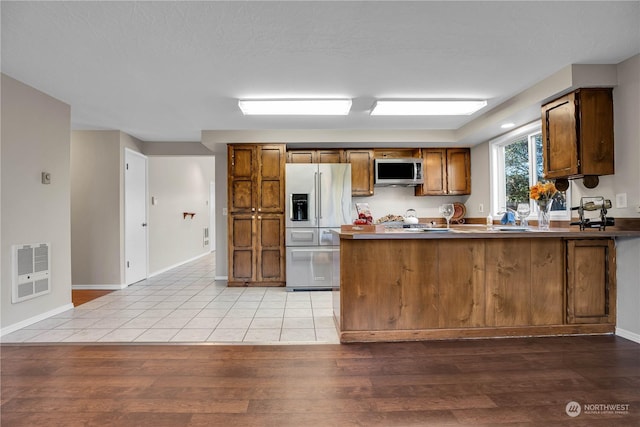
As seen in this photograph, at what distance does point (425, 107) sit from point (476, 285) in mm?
1963

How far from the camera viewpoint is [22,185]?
9.92ft

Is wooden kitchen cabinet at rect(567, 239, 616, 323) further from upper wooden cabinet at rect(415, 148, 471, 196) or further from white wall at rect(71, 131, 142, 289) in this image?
white wall at rect(71, 131, 142, 289)

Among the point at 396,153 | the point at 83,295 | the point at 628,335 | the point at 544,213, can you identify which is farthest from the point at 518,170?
the point at 83,295

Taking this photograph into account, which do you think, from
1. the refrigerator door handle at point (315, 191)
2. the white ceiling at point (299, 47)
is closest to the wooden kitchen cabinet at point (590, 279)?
the white ceiling at point (299, 47)

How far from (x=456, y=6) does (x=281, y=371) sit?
2.52m

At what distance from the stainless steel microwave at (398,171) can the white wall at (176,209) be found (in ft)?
12.9

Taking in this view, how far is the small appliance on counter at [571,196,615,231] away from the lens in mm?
2664

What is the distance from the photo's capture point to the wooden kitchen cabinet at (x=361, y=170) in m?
5.01

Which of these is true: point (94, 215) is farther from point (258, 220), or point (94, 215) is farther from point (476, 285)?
point (476, 285)

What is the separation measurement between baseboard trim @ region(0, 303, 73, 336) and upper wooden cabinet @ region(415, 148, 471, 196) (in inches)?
192

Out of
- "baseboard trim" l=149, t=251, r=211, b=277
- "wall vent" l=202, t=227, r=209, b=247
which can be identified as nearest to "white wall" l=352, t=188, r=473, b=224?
"baseboard trim" l=149, t=251, r=211, b=277

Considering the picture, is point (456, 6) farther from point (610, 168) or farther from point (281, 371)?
point (281, 371)

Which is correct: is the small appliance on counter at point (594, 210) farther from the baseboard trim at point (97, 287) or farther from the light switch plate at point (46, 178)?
the baseboard trim at point (97, 287)

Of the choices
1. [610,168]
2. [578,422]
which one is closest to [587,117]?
[610,168]
